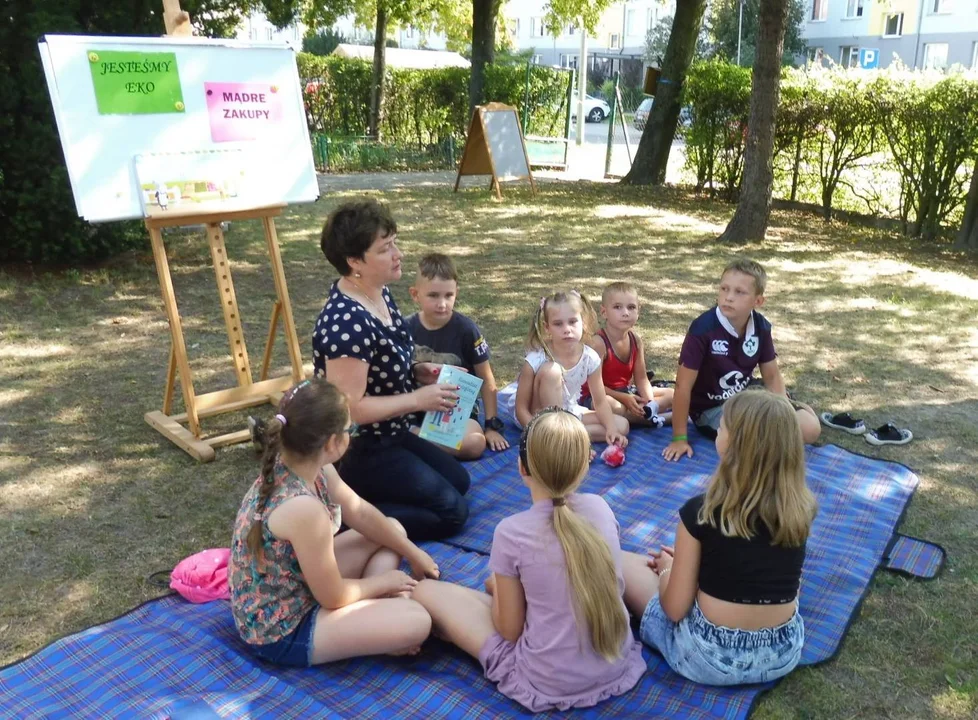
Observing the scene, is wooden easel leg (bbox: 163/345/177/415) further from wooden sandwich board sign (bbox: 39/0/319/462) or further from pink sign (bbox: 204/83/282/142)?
pink sign (bbox: 204/83/282/142)

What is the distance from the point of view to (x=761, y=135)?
973 centimetres

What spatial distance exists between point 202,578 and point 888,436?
11.7 ft

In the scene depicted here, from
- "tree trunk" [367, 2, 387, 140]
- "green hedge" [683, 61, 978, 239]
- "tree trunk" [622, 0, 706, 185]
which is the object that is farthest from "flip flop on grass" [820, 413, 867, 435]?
"tree trunk" [367, 2, 387, 140]

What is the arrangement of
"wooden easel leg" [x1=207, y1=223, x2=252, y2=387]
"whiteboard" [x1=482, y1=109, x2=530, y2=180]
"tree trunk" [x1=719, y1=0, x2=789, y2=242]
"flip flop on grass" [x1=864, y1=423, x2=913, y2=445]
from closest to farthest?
"flip flop on grass" [x1=864, y1=423, x2=913, y2=445]
"wooden easel leg" [x1=207, y1=223, x2=252, y2=387]
"tree trunk" [x1=719, y1=0, x2=789, y2=242]
"whiteboard" [x1=482, y1=109, x2=530, y2=180]

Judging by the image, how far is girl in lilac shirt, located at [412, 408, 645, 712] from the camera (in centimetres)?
240

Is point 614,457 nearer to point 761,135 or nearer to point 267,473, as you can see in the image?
point 267,473

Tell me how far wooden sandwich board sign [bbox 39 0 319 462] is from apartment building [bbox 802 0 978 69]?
33177 millimetres

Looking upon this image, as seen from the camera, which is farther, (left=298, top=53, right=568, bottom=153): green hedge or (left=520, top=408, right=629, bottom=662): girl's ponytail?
(left=298, top=53, right=568, bottom=153): green hedge

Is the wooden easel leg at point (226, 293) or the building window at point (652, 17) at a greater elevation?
the building window at point (652, 17)

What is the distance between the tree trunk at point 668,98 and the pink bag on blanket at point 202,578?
11979 millimetres

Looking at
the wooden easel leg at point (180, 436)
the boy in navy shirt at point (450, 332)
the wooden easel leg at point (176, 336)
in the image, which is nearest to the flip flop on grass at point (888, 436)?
the boy in navy shirt at point (450, 332)

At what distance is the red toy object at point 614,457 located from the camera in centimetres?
430

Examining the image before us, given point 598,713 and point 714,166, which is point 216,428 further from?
point 714,166

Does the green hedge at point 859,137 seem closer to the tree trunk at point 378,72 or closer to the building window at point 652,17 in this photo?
the tree trunk at point 378,72
